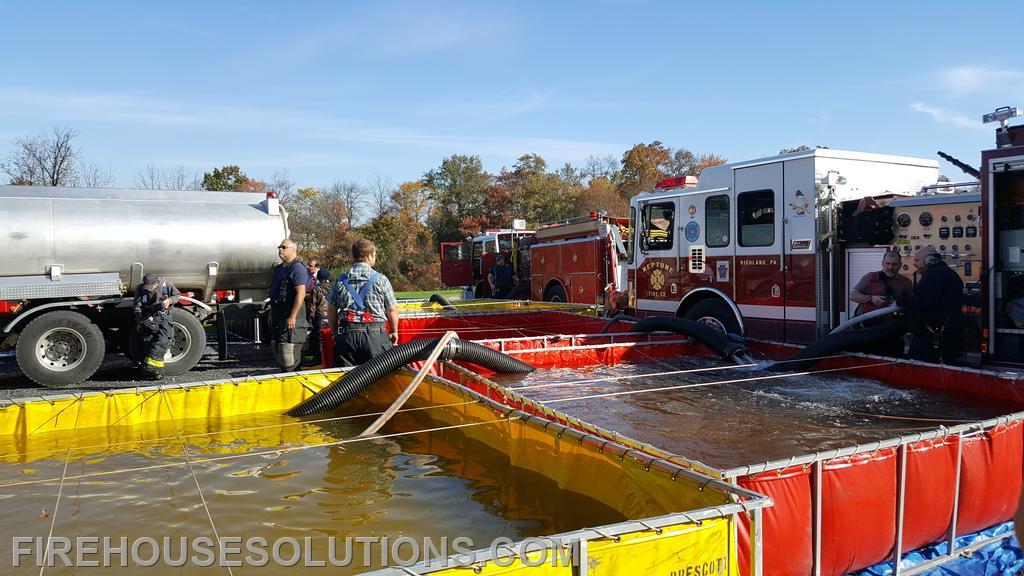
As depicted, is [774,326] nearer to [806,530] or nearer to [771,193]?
[771,193]

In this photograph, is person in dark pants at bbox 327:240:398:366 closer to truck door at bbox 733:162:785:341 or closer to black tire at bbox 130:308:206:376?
black tire at bbox 130:308:206:376

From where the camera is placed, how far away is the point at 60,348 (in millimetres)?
9484

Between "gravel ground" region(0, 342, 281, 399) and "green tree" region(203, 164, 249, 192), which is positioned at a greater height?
"green tree" region(203, 164, 249, 192)

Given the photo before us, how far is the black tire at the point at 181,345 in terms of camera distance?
9.98m

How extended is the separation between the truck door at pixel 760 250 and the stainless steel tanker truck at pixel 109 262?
6.97 m

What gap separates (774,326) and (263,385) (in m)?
5.96

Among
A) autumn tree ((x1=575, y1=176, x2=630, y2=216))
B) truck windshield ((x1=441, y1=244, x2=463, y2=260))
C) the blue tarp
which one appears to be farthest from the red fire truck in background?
autumn tree ((x1=575, y1=176, x2=630, y2=216))

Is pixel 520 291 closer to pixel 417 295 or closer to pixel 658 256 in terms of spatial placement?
pixel 658 256

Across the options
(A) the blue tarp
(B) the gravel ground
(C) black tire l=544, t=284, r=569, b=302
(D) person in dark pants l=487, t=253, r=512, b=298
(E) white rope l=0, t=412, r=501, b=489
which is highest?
(D) person in dark pants l=487, t=253, r=512, b=298

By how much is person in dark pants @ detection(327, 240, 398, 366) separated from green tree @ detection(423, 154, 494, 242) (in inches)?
1555

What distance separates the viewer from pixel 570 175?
5234 centimetres

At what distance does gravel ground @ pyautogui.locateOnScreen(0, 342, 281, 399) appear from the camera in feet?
30.6

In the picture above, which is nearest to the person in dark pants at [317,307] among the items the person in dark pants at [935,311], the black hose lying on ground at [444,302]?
the black hose lying on ground at [444,302]

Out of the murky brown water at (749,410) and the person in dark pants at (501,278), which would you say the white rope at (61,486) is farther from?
the person in dark pants at (501,278)
